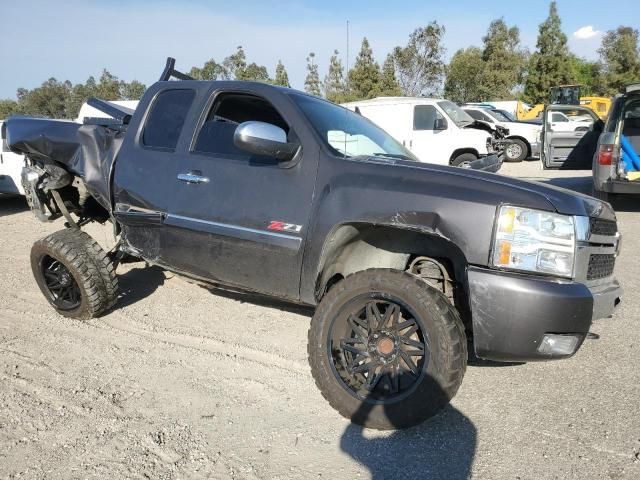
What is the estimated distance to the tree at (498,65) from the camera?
4256 cm

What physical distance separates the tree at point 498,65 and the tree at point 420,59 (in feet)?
25.6

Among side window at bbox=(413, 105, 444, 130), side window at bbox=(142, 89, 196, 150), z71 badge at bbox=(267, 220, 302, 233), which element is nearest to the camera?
z71 badge at bbox=(267, 220, 302, 233)

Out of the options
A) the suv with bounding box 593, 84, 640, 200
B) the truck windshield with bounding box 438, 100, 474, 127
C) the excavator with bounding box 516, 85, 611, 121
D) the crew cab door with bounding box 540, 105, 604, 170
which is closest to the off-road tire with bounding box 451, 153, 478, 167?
the truck windshield with bounding box 438, 100, 474, 127

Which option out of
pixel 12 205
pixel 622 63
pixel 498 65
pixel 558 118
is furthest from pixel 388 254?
pixel 622 63

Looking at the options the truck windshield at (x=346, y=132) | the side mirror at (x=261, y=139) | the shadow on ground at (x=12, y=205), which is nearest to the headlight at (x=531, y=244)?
the truck windshield at (x=346, y=132)

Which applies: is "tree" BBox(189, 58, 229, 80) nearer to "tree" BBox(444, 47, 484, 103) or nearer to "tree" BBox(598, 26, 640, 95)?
"tree" BBox(444, 47, 484, 103)

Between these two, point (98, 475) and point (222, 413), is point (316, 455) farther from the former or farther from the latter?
point (98, 475)

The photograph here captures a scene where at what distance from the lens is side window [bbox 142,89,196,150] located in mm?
4008

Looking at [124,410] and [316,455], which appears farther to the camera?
[124,410]

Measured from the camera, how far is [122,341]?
4.11 m

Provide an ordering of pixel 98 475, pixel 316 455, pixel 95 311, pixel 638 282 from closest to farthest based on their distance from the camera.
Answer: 1. pixel 98 475
2. pixel 316 455
3. pixel 95 311
4. pixel 638 282

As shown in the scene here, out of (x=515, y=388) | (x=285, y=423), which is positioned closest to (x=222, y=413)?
(x=285, y=423)

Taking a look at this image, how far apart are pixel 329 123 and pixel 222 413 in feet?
6.44

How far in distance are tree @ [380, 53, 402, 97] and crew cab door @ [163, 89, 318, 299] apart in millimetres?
32382
